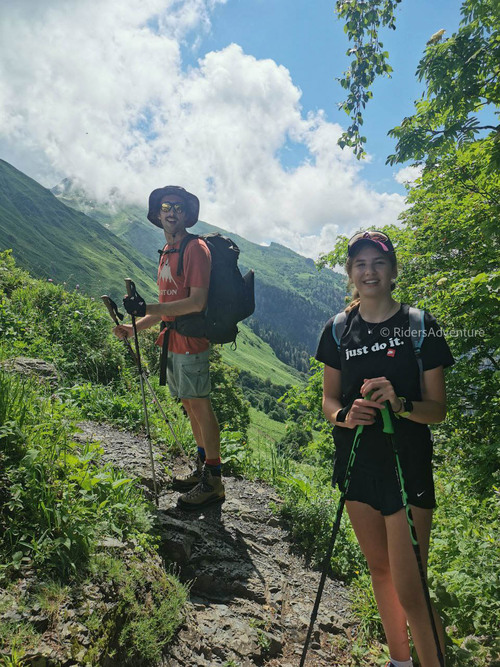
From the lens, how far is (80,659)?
2.05 metres

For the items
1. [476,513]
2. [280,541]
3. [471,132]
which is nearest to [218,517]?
[280,541]

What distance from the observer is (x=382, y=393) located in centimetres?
231

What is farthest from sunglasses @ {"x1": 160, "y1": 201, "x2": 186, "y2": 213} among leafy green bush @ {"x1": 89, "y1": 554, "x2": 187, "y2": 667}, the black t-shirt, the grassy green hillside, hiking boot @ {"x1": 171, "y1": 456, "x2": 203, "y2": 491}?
the grassy green hillside

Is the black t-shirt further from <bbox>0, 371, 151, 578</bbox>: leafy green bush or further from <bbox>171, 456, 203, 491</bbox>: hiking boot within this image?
<bbox>171, 456, 203, 491</bbox>: hiking boot

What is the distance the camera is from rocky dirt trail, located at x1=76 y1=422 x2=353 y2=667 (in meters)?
3.00

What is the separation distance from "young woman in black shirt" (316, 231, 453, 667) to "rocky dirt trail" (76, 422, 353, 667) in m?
1.03

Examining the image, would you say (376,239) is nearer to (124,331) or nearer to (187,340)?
(187,340)

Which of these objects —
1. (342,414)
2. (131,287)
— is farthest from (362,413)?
(131,287)

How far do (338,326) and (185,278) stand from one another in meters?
1.92

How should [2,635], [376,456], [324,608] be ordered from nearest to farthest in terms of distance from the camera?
[2,635] → [376,456] → [324,608]

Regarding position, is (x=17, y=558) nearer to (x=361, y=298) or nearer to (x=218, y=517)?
(x=218, y=517)

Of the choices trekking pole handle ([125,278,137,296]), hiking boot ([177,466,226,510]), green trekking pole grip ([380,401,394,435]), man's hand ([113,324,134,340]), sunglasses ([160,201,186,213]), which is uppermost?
sunglasses ([160,201,186,213])

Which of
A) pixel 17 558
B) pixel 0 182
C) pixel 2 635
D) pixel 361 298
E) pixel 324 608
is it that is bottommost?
pixel 324 608

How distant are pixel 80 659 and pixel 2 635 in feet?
1.44
